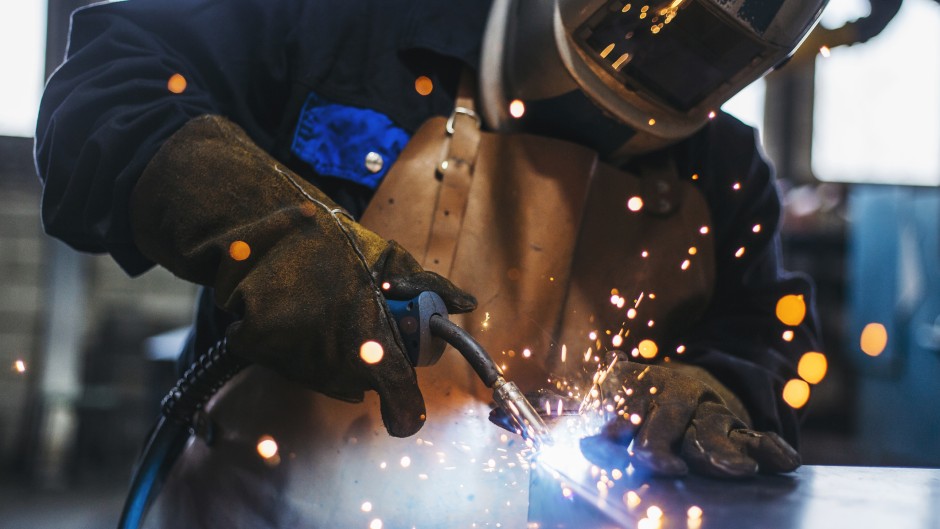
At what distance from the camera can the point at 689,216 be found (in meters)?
1.18

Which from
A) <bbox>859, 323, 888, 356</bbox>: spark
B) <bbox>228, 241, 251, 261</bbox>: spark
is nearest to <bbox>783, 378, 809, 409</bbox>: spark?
<bbox>228, 241, 251, 261</bbox>: spark

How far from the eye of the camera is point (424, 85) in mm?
1107

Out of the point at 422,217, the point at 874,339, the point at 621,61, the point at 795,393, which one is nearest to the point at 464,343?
the point at 422,217

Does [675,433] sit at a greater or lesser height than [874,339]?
greater

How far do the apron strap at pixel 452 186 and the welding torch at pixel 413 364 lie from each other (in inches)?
5.3

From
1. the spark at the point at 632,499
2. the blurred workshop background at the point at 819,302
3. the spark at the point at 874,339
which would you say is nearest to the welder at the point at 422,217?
the spark at the point at 632,499

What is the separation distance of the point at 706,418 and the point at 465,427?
0.28 meters

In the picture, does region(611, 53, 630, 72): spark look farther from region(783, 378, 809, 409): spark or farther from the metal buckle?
region(783, 378, 809, 409): spark

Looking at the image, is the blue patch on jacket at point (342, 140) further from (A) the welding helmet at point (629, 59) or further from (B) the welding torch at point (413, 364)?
(B) the welding torch at point (413, 364)

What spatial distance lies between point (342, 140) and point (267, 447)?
39cm

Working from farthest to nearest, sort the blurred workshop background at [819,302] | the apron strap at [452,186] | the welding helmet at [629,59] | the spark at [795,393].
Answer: the blurred workshop background at [819,302] → the spark at [795,393] → the apron strap at [452,186] → the welding helmet at [629,59]

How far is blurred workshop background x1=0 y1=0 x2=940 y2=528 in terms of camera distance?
3.41 metres

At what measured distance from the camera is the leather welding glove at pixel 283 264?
77cm

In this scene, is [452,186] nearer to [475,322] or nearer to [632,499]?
[475,322]
